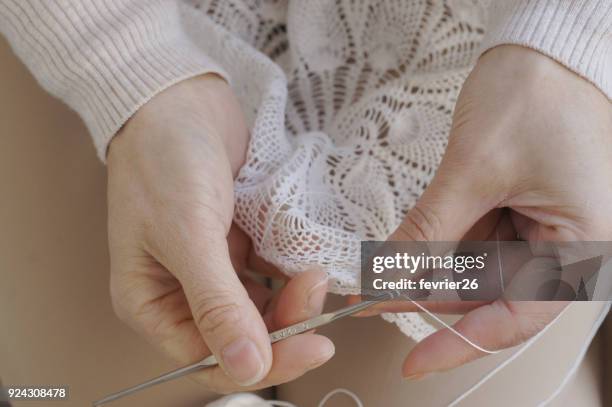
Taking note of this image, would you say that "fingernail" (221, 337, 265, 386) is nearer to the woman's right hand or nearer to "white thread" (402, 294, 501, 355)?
the woman's right hand

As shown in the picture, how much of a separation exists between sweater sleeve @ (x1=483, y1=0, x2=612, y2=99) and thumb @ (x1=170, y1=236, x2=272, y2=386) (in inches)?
13.8

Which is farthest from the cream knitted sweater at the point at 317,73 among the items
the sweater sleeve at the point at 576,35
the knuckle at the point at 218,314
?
the knuckle at the point at 218,314

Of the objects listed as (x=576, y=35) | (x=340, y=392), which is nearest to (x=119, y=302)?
(x=340, y=392)

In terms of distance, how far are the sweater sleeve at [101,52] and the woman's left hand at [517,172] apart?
296mm

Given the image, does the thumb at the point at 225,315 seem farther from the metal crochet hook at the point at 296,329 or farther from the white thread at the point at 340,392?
the white thread at the point at 340,392

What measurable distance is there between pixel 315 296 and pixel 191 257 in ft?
0.39

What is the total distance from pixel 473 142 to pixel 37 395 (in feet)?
1.85

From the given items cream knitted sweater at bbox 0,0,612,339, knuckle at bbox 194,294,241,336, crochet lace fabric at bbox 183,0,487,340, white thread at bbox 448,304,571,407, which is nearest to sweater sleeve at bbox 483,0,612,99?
cream knitted sweater at bbox 0,0,612,339

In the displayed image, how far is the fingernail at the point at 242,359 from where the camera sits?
506 mm

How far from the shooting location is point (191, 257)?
1.76 ft

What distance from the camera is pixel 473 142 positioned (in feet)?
1.86

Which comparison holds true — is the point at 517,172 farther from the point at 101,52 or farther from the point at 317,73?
the point at 101,52

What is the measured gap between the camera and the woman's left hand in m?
0.56

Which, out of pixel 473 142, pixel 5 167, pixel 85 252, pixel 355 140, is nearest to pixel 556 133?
pixel 473 142
